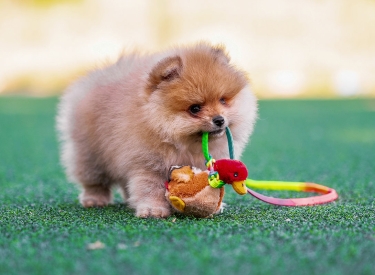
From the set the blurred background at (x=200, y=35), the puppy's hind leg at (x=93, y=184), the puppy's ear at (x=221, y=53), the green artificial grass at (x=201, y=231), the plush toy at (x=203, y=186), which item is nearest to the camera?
the green artificial grass at (x=201, y=231)

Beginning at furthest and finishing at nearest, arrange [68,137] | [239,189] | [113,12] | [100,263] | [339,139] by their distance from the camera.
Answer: [113,12]
[339,139]
[68,137]
[239,189]
[100,263]

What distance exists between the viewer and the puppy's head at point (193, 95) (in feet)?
9.01

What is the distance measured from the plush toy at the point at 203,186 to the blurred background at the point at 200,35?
11637 millimetres

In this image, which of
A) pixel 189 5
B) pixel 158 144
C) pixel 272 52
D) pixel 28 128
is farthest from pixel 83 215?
pixel 189 5

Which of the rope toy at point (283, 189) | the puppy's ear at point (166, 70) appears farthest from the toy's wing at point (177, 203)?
the puppy's ear at point (166, 70)

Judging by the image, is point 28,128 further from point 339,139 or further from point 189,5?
point 189,5

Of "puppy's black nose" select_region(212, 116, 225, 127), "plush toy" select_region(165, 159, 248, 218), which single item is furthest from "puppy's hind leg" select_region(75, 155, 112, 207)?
"puppy's black nose" select_region(212, 116, 225, 127)

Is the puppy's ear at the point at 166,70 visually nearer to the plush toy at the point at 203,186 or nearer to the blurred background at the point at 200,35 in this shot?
the plush toy at the point at 203,186

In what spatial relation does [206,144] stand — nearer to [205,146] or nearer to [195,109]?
[205,146]

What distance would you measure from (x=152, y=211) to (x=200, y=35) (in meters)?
13.2

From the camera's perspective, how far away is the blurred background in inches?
589

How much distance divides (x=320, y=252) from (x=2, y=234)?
1312 millimetres

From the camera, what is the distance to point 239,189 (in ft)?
8.90

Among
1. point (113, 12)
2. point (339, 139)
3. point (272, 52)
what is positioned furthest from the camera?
point (113, 12)
